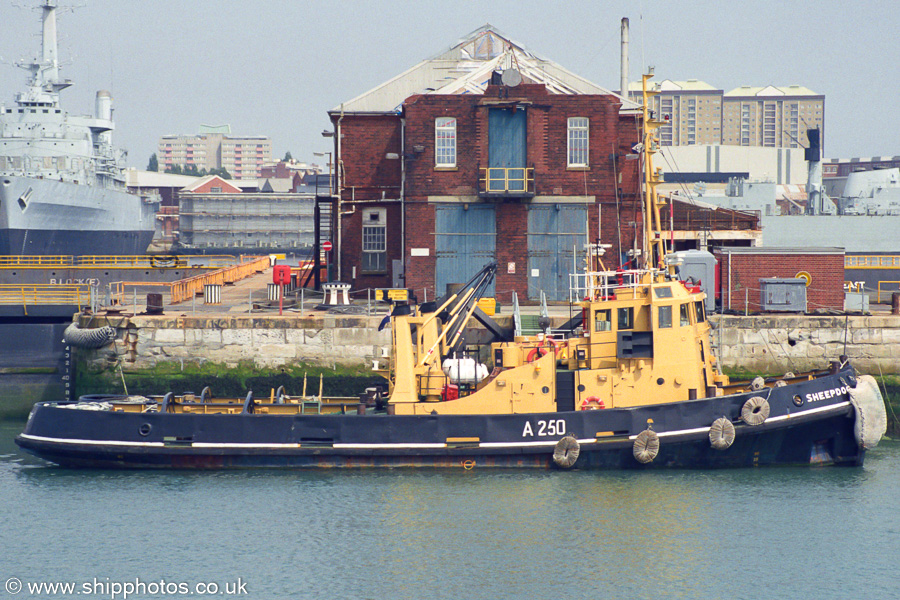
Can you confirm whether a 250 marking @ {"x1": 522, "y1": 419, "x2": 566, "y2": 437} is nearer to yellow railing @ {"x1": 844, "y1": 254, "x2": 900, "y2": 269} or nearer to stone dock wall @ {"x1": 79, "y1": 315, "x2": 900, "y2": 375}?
stone dock wall @ {"x1": 79, "y1": 315, "x2": 900, "y2": 375}

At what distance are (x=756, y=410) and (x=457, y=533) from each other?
21.4 feet

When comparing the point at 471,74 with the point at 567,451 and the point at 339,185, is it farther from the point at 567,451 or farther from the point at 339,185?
the point at 567,451

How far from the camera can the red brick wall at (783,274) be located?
998 inches

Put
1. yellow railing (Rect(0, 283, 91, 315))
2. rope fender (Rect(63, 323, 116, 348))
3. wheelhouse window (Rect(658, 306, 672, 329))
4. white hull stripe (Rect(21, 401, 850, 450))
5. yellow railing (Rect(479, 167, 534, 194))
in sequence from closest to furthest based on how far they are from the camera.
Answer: wheelhouse window (Rect(658, 306, 672, 329))
white hull stripe (Rect(21, 401, 850, 450))
rope fender (Rect(63, 323, 116, 348))
yellow railing (Rect(0, 283, 91, 315))
yellow railing (Rect(479, 167, 534, 194))

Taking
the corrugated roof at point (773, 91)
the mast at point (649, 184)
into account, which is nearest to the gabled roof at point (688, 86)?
the corrugated roof at point (773, 91)

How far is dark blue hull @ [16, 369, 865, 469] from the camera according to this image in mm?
18062

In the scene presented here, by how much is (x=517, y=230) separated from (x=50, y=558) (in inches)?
666

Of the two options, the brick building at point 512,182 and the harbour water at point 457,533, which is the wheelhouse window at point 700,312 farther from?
the brick building at point 512,182

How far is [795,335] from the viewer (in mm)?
23797

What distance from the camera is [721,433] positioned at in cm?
1788

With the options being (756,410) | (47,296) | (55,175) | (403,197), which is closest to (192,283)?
(47,296)

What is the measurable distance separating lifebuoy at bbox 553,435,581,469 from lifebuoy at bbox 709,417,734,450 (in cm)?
256

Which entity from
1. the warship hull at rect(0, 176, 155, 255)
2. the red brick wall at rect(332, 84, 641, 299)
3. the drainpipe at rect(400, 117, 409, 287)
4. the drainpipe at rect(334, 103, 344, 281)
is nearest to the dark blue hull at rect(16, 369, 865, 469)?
the red brick wall at rect(332, 84, 641, 299)

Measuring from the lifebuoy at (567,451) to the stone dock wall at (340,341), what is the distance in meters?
7.10
